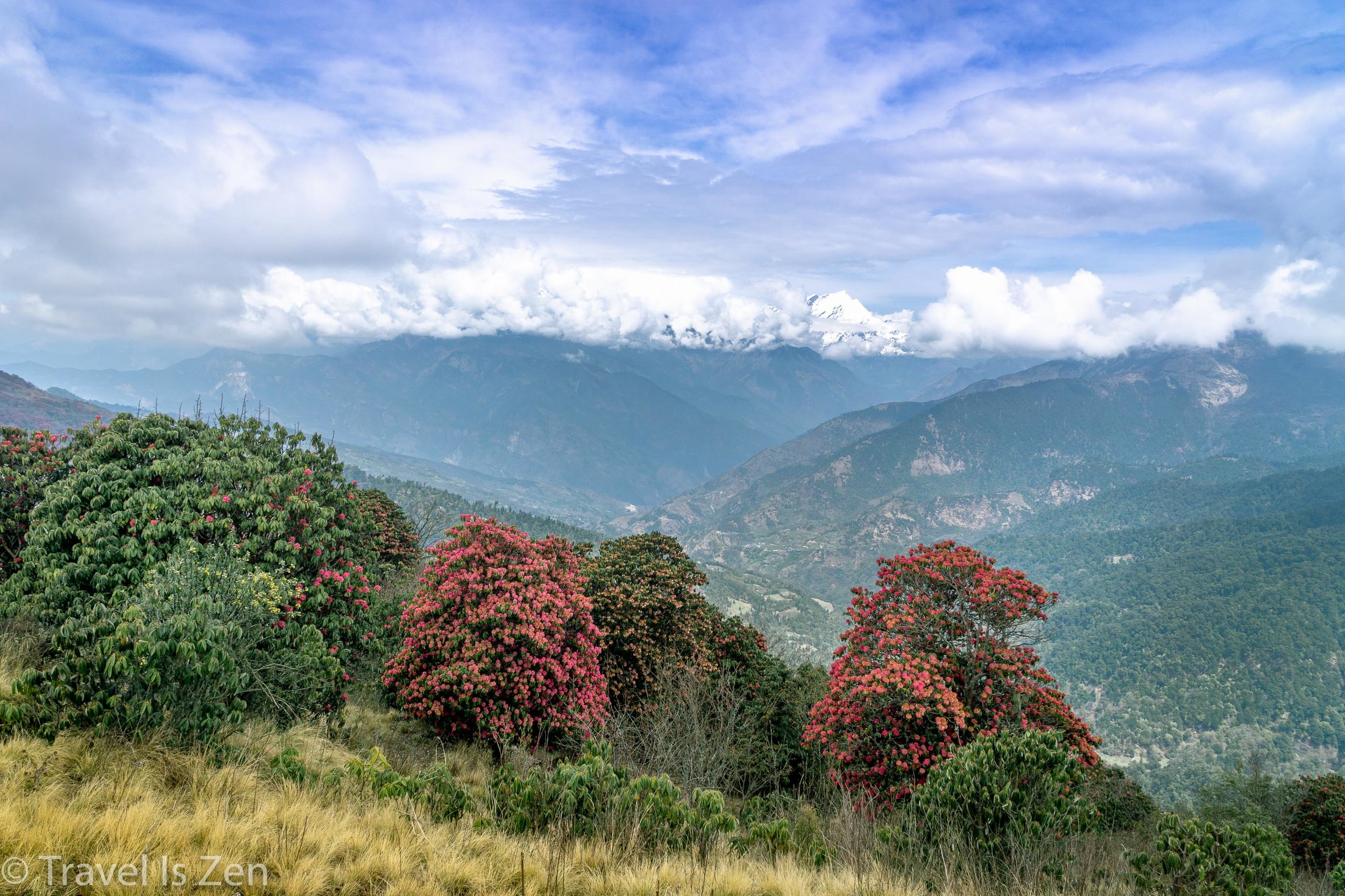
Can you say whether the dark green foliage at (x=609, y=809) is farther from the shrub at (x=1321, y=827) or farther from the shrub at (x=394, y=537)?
the shrub at (x=1321, y=827)

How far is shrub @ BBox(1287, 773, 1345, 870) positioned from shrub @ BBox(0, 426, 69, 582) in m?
36.5

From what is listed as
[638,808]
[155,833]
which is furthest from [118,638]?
[638,808]

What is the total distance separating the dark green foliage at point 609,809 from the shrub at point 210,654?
3.62 metres

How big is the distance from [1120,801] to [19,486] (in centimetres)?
3623

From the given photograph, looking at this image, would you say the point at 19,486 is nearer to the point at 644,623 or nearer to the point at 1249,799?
the point at 644,623

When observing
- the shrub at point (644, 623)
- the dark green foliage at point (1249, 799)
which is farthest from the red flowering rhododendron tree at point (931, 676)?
the dark green foliage at point (1249, 799)

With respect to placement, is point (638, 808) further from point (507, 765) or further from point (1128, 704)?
point (1128, 704)

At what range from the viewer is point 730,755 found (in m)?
17.3

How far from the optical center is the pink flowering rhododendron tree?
1454 centimetres

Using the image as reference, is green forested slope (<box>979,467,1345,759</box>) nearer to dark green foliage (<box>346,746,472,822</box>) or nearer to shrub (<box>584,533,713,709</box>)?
shrub (<box>584,533,713,709</box>)

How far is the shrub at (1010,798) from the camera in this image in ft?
24.2

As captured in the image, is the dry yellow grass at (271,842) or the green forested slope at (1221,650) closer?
the dry yellow grass at (271,842)

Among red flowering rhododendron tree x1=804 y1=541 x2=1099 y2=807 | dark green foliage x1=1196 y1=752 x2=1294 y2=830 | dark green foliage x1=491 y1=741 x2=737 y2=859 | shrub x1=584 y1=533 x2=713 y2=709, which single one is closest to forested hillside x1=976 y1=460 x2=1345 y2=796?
dark green foliage x1=1196 y1=752 x2=1294 y2=830

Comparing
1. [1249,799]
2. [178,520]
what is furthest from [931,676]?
[1249,799]
